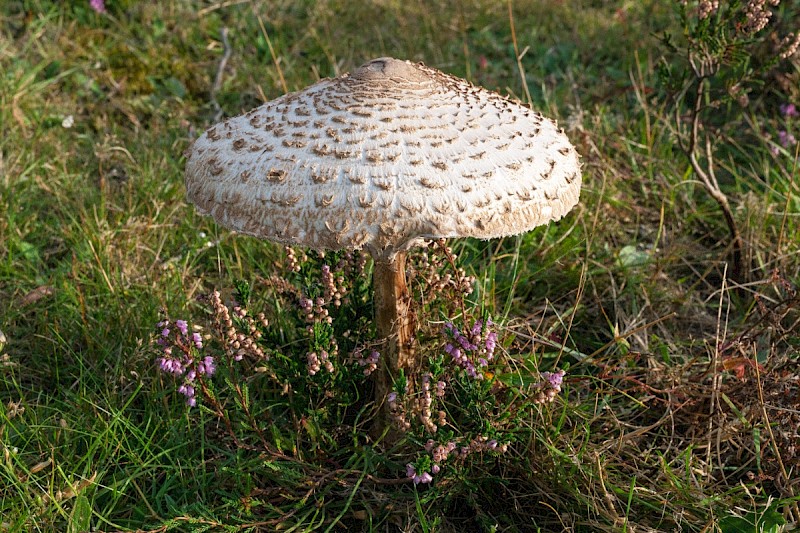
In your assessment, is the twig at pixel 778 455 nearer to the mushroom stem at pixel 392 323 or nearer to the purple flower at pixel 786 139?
the mushroom stem at pixel 392 323

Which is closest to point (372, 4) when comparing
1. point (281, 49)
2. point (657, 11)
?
point (281, 49)

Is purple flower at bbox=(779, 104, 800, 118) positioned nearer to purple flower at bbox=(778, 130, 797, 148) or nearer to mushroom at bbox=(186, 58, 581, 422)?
purple flower at bbox=(778, 130, 797, 148)

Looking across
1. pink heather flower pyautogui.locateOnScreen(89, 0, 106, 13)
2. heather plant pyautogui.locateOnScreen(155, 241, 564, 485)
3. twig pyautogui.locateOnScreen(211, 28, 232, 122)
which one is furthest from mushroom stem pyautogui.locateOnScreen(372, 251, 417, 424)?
pink heather flower pyautogui.locateOnScreen(89, 0, 106, 13)

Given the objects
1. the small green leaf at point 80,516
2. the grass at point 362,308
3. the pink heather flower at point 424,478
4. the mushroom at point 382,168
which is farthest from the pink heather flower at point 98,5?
the pink heather flower at point 424,478

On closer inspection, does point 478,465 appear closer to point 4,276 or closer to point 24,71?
point 4,276

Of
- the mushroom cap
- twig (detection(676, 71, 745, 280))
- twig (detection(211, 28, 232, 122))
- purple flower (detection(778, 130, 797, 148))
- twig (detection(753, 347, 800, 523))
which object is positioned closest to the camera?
the mushroom cap

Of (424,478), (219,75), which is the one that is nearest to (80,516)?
(424,478)
